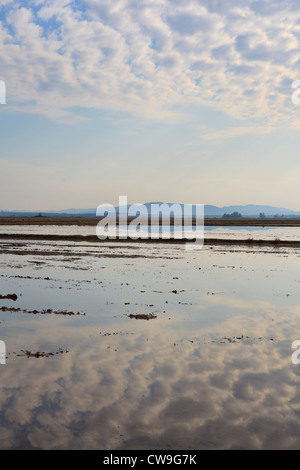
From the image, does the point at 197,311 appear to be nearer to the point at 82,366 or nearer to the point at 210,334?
the point at 210,334

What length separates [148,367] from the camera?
10648 millimetres

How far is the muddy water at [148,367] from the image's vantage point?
24.5 ft

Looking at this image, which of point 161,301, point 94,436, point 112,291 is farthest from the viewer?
point 112,291

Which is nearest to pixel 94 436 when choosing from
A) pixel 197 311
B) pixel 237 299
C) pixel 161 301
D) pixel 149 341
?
pixel 149 341

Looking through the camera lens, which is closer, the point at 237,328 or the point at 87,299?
the point at 237,328

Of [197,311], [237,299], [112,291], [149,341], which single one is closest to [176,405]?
[149,341]

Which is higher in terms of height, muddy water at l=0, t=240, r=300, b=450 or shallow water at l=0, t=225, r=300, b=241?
shallow water at l=0, t=225, r=300, b=241

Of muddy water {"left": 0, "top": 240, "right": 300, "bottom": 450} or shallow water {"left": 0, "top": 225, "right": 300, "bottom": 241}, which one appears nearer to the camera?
muddy water {"left": 0, "top": 240, "right": 300, "bottom": 450}

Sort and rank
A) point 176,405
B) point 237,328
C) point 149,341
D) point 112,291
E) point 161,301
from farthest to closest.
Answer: point 112,291, point 161,301, point 237,328, point 149,341, point 176,405

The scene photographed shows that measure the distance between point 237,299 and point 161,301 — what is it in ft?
13.1

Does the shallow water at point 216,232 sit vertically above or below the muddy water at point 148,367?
above

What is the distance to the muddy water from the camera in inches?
294

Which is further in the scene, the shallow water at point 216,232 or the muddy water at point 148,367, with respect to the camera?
the shallow water at point 216,232

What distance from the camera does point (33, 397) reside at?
872 centimetres
